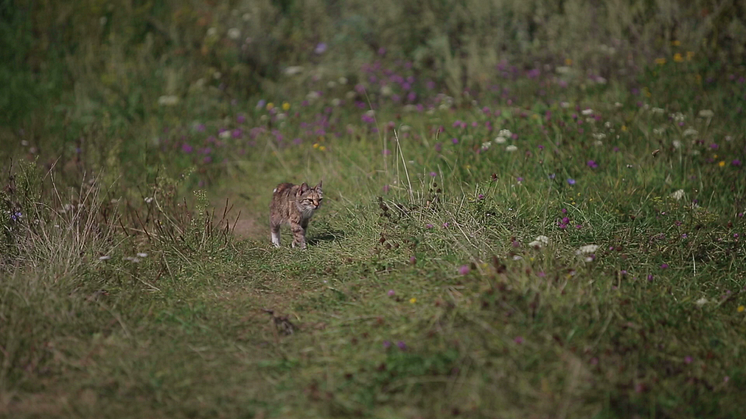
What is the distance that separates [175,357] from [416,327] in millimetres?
1219

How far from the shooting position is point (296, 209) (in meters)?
5.55

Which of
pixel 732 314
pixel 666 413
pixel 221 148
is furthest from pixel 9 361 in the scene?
pixel 221 148

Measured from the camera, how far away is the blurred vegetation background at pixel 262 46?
330 inches

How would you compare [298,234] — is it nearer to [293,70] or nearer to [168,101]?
[168,101]

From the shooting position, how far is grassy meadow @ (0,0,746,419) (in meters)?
3.48

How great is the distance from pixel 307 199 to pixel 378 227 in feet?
1.87

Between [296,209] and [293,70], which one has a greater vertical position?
[296,209]

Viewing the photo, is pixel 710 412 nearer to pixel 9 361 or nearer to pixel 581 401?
pixel 581 401

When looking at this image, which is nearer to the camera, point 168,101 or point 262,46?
point 168,101

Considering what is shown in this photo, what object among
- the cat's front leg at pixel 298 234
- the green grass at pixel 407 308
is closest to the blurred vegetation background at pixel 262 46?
the green grass at pixel 407 308

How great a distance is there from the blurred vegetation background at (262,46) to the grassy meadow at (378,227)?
0.04 meters

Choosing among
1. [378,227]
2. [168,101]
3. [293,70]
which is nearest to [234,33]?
[293,70]

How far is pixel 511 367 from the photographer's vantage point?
11.1ft

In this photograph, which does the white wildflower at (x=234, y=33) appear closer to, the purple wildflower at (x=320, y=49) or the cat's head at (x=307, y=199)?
the purple wildflower at (x=320, y=49)
